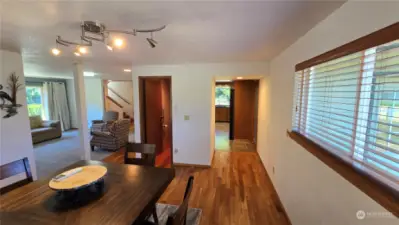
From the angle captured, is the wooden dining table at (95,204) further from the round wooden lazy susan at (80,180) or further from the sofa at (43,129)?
the sofa at (43,129)

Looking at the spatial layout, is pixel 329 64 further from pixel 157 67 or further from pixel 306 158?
pixel 157 67

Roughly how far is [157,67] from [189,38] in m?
2.04

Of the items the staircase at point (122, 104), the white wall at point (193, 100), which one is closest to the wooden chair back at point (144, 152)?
the white wall at point (193, 100)

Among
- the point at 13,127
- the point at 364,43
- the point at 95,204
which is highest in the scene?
the point at 364,43

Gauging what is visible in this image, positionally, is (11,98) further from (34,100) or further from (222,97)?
(222,97)

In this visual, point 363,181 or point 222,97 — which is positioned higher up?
point 222,97

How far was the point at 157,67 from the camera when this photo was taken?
3955mm

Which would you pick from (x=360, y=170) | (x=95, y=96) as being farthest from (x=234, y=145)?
(x=95, y=96)

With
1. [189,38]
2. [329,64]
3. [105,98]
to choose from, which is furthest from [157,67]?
[105,98]

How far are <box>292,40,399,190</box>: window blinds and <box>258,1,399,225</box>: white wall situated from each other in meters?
0.15

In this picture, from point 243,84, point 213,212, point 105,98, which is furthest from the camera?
point 105,98

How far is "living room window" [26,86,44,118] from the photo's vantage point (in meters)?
6.85

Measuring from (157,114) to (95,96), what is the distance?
5183mm

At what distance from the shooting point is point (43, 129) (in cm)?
603
